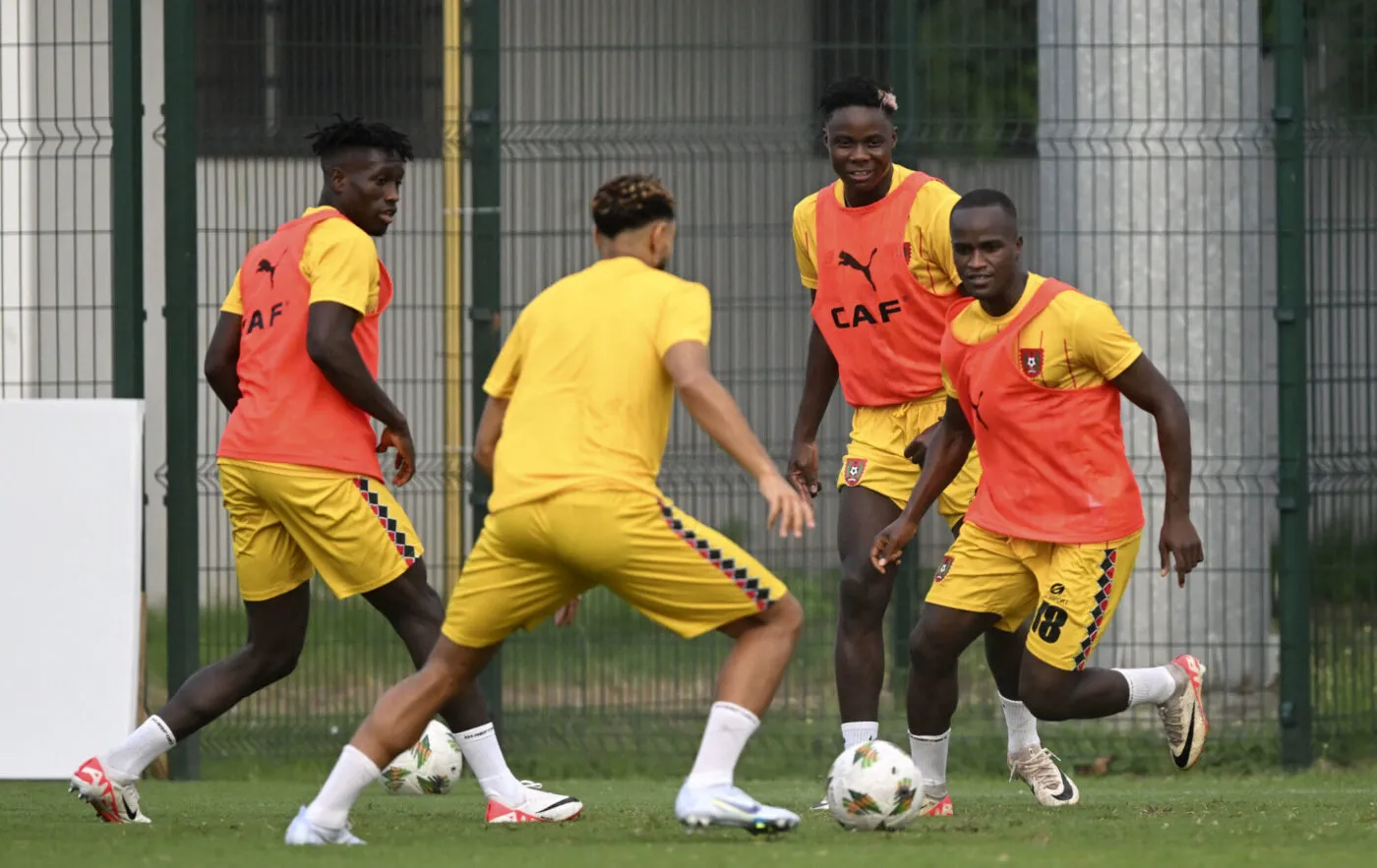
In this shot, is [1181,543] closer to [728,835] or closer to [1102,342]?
[1102,342]

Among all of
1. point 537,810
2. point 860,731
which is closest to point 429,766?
point 537,810

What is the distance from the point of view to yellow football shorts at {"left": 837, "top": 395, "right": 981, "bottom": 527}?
732cm

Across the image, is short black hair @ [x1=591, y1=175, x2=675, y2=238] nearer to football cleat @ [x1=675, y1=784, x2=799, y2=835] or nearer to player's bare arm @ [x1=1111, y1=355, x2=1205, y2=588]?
football cleat @ [x1=675, y1=784, x2=799, y2=835]

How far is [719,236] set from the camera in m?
9.81

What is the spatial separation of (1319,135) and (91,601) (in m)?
5.74

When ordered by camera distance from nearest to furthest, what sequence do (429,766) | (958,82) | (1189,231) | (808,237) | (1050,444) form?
(1050,444), (808,237), (429,766), (958,82), (1189,231)

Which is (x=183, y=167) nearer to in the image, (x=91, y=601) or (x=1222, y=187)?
(x=91, y=601)

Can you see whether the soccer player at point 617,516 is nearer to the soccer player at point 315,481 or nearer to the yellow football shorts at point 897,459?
the soccer player at point 315,481

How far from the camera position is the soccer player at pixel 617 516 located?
5570 millimetres

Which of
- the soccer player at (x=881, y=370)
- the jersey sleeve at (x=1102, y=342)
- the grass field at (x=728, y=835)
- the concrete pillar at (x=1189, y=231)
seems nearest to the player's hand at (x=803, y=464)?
the soccer player at (x=881, y=370)

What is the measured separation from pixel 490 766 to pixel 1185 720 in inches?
92.7

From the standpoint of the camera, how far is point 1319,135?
9664mm

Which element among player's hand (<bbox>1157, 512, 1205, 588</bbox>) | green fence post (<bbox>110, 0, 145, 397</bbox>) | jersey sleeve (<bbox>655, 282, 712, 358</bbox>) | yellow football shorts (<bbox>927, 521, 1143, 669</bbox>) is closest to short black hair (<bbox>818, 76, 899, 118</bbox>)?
yellow football shorts (<bbox>927, 521, 1143, 669</bbox>)

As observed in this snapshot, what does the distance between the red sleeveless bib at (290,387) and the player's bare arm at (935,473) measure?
1.65 meters
